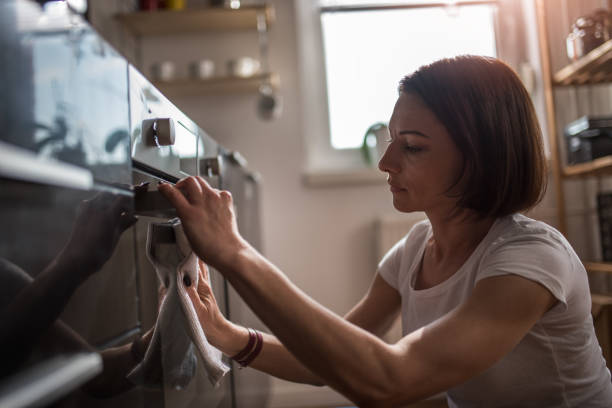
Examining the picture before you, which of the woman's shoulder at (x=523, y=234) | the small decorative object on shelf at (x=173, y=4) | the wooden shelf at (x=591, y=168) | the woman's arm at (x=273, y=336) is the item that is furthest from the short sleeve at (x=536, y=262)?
the small decorative object on shelf at (x=173, y=4)

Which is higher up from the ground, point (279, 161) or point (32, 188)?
point (279, 161)

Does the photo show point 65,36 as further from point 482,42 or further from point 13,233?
point 482,42

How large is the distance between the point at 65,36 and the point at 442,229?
2.33ft

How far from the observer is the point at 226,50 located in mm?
2512

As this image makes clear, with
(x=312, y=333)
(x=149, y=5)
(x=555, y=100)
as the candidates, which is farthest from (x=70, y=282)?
(x=555, y=100)

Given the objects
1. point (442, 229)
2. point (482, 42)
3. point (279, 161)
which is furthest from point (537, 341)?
point (482, 42)

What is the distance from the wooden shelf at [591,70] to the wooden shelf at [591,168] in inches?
13.9

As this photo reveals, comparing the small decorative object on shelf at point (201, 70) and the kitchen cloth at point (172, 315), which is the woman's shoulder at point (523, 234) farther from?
the small decorative object on shelf at point (201, 70)

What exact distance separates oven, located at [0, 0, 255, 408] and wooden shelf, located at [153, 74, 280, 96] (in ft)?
5.22

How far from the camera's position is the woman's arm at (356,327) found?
0.62 metres

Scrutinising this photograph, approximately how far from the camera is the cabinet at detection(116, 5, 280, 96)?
227cm

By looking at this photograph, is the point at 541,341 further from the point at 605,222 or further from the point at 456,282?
the point at 605,222

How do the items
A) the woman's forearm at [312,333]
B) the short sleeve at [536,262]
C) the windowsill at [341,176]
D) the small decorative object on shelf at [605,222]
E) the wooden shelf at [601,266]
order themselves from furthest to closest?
the windowsill at [341,176], the small decorative object on shelf at [605,222], the wooden shelf at [601,266], the short sleeve at [536,262], the woman's forearm at [312,333]

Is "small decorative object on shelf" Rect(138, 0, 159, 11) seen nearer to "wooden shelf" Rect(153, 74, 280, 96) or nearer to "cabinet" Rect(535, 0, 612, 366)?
"wooden shelf" Rect(153, 74, 280, 96)
